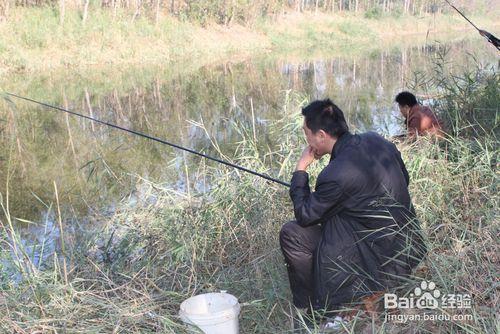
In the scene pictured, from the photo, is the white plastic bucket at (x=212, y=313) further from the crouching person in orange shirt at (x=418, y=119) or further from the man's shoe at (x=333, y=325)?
the crouching person in orange shirt at (x=418, y=119)

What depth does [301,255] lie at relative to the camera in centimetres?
237

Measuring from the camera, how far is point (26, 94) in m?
10.7

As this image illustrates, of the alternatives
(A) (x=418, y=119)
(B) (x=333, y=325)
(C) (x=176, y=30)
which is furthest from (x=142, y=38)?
(B) (x=333, y=325)

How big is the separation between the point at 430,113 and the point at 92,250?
97.5 inches

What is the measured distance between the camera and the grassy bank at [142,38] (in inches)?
584

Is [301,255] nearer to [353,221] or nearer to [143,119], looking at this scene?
[353,221]

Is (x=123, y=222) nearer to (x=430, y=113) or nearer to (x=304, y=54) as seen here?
(x=430, y=113)

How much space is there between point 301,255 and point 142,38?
1692 cm

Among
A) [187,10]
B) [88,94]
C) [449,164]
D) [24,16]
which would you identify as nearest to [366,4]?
[187,10]

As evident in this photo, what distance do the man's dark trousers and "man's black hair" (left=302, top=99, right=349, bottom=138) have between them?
403mm

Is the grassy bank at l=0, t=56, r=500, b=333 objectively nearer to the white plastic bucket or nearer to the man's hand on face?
the white plastic bucket

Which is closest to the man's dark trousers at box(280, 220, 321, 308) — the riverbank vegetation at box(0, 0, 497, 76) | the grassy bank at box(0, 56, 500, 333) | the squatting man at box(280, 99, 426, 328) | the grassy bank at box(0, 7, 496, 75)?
the squatting man at box(280, 99, 426, 328)

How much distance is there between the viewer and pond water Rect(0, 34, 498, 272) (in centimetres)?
473

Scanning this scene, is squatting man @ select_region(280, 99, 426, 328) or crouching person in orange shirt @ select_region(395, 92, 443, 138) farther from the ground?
squatting man @ select_region(280, 99, 426, 328)
